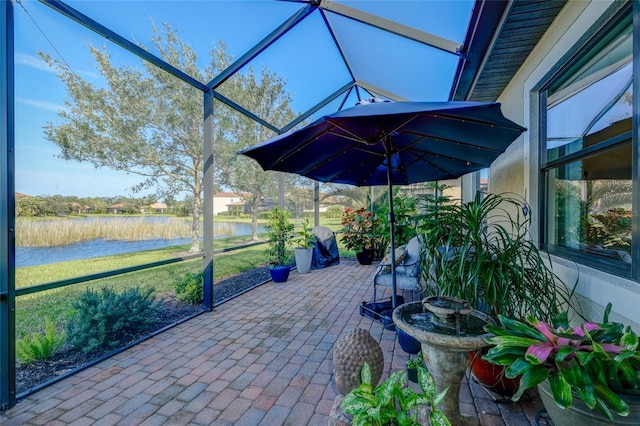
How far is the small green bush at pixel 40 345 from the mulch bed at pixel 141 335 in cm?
6

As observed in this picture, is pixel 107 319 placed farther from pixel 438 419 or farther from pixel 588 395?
pixel 588 395

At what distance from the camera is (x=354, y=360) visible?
1.75 m

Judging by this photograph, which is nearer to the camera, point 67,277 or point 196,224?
point 67,277

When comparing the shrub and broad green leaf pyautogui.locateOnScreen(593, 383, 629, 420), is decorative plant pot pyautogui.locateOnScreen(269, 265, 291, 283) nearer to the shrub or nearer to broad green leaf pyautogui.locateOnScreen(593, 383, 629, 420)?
the shrub

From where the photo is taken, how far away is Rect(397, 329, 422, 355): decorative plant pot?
2.56 meters

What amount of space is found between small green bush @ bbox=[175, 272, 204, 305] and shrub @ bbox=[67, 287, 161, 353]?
0.81 m

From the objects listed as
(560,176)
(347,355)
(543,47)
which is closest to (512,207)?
(560,176)

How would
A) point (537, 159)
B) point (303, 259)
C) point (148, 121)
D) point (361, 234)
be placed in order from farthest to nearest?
point (361, 234) → point (303, 259) → point (148, 121) → point (537, 159)

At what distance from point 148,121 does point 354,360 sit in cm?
446

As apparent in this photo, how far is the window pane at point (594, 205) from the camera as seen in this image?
1.63 metres

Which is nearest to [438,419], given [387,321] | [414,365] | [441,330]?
[441,330]

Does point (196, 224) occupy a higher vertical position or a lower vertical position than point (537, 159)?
lower

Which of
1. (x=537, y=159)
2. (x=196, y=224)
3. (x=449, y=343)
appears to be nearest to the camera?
(x=449, y=343)

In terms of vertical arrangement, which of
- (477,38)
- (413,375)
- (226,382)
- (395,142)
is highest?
(477,38)
